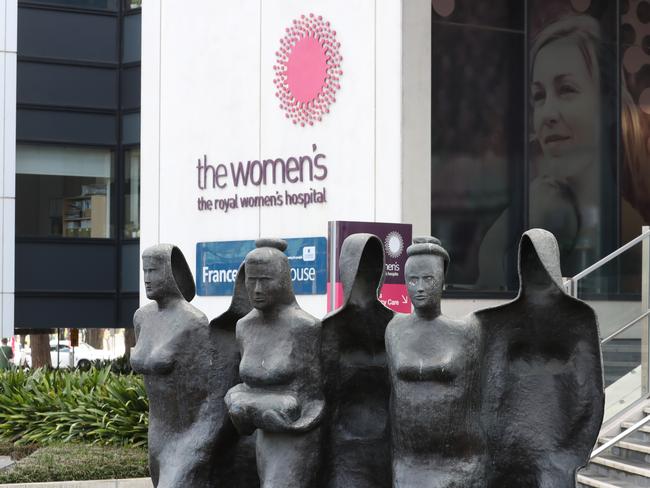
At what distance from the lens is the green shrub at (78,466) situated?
13.5 meters

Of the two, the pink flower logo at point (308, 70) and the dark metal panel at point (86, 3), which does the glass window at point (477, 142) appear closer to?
the pink flower logo at point (308, 70)

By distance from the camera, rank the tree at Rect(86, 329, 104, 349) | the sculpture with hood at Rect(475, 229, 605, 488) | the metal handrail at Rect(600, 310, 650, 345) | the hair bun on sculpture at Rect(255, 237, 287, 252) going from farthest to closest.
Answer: the tree at Rect(86, 329, 104, 349)
the metal handrail at Rect(600, 310, 650, 345)
the hair bun on sculpture at Rect(255, 237, 287, 252)
the sculpture with hood at Rect(475, 229, 605, 488)

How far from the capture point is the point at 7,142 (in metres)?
24.6

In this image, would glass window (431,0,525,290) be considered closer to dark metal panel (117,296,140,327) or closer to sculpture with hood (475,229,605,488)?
sculpture with hood (475,229,605,488)

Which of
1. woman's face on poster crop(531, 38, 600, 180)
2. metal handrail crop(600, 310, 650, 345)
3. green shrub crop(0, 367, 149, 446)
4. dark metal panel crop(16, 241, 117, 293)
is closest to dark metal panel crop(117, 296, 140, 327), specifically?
dark metal panel crop(16, 241, 117, 293)

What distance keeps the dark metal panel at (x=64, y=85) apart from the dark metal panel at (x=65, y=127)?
227mm

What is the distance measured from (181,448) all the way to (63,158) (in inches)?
756

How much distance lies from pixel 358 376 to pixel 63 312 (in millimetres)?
19256

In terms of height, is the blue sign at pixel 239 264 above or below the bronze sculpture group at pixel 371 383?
above

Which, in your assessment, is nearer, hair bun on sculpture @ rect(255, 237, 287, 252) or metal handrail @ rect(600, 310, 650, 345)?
hair bun on sculpture @ rect(255, 237, 287, 252)

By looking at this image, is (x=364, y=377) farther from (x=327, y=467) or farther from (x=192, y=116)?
(x=192, y=116)

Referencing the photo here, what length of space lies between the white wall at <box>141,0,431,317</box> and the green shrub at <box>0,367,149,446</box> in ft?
7.32

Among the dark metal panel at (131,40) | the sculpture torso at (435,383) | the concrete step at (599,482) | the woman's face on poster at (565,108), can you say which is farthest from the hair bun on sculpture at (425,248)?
the dark metal panel at (131,40)

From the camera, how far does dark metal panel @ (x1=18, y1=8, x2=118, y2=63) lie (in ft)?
82.3
